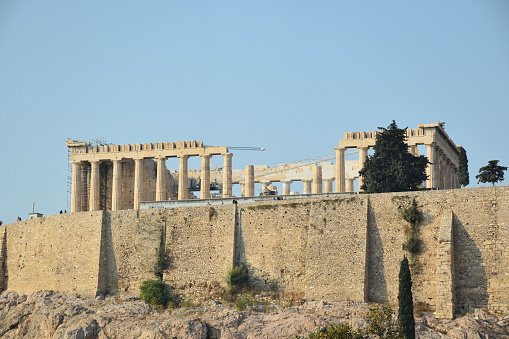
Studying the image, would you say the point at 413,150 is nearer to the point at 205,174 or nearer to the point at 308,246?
the point at 205,174

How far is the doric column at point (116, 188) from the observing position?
230 ft

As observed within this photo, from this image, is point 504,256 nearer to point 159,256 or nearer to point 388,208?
point 388,208

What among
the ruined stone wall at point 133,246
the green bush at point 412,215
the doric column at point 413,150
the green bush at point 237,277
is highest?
the doric column at point 413,150

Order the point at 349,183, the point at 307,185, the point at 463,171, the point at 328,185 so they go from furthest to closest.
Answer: the point at 307,185
the point at 328,185
the point at 349,183
the point at 463,171

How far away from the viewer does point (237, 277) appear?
2050 inches

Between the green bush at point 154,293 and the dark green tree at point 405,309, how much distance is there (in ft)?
56.1

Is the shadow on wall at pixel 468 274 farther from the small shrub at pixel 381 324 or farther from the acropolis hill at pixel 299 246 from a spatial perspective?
the small shrub at pixel 381 324

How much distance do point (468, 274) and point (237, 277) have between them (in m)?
14.0

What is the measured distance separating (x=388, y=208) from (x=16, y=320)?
84.4ft

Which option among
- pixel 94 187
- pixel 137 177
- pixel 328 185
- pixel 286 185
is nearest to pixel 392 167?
pixel 328 185

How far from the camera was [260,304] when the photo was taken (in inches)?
1993

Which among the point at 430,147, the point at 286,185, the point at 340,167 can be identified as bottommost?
the point at 286,185

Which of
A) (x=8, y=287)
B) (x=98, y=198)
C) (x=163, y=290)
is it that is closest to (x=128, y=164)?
→ (x=98, y=198)

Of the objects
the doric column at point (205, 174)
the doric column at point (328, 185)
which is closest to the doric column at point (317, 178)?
the doric column at point (328, 185)
